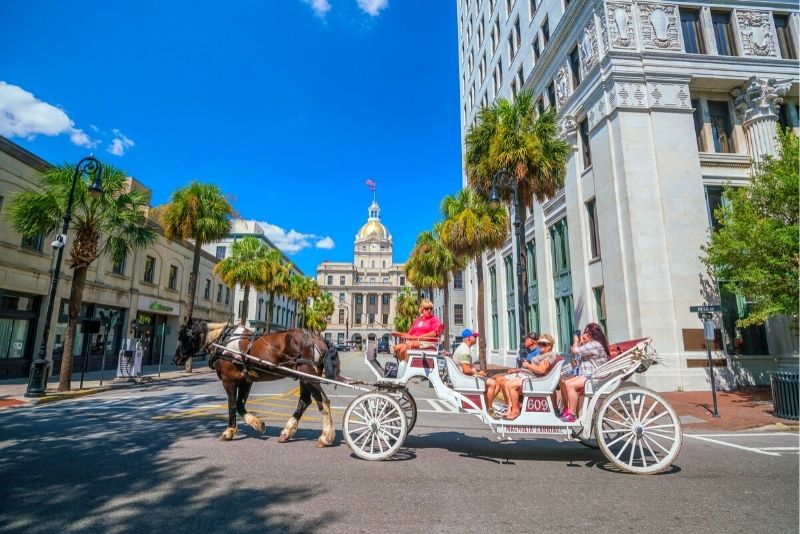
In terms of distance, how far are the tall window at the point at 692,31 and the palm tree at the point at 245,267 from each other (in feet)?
98.1

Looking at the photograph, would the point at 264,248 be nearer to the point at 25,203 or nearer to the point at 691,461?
the point at 25,203

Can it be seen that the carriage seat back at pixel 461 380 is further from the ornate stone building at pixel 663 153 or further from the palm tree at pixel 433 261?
the palm tree at pixel 433 261

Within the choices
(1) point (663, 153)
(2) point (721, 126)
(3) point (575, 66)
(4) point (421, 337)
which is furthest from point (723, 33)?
(4) point (421, 337)

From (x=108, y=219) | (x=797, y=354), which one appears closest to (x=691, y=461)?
(x=797, y=354)

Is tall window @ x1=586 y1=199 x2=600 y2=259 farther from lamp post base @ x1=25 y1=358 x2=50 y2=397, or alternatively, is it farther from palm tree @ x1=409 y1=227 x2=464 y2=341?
Result: lamp post base @ x1=25 y1=358 x2=50 y2=397

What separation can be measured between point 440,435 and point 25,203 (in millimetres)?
15334

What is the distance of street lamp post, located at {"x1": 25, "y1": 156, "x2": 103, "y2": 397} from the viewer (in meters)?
12.3

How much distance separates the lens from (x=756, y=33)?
62.6 ft

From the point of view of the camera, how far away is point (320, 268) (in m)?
121

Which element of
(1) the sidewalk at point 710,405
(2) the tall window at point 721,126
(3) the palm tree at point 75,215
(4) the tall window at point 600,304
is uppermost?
(2) the tall window at point 721,126

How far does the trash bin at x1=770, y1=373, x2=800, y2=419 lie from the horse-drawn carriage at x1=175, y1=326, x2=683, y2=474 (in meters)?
5.08

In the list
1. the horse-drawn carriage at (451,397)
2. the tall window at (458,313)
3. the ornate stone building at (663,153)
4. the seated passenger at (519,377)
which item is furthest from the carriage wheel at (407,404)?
the tall window at (458,313)

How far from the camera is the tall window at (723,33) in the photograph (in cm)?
1895

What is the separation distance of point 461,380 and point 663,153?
629 inches
